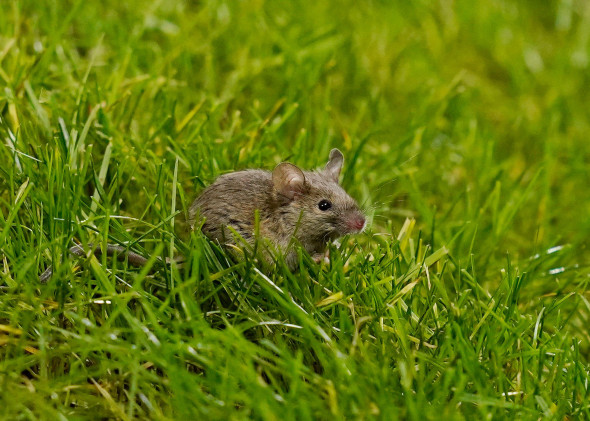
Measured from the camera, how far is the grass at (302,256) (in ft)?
11.7

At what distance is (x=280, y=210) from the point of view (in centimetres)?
453

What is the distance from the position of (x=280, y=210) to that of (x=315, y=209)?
19cm

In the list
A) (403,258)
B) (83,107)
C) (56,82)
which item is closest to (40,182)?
(83,107)

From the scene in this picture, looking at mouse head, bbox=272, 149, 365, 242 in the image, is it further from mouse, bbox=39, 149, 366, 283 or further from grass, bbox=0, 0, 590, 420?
grass, bbox=0, 0, 590, 420

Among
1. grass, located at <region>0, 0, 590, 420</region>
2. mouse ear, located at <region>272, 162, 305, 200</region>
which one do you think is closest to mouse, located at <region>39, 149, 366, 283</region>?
mouse ear, located at <region>272, 162, 305, 200</region>

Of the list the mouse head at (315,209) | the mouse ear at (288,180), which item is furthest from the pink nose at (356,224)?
the mouse ear at (288,180)

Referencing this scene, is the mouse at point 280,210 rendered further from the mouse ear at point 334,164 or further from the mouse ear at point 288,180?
the mouse ear at point 334,164

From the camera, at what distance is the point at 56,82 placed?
18.5 feet

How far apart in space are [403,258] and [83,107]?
2148mm

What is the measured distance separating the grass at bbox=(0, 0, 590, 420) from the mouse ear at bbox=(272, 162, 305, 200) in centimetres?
38

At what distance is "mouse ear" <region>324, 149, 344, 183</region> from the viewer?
484cm

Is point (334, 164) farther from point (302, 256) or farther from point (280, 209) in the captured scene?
point (302, 256)

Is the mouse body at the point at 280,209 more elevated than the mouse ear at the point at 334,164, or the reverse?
the mouse ear at the point at 334,164

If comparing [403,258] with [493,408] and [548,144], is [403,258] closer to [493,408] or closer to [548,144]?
[493,408]
